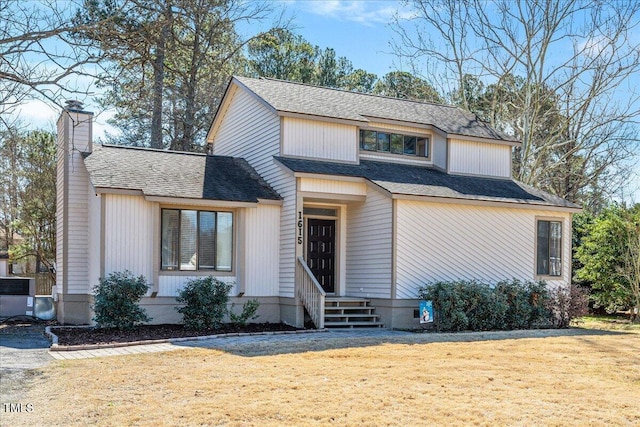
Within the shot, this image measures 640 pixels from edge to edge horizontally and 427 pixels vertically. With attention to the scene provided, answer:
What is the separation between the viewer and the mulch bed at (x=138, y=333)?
13680 millimetres

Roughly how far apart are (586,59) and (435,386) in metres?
22.7

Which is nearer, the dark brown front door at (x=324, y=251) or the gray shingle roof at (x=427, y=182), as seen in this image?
the gray shingle roof at (x=427, y=182)

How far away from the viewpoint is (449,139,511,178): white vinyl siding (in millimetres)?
20641

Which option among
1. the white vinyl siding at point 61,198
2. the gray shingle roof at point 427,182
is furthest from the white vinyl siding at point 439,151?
the white vinyl siding at point 61,198

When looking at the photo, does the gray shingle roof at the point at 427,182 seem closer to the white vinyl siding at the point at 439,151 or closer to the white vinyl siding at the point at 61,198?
the white vinyl siding at the point at 439,151

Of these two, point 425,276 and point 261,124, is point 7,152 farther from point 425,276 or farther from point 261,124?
point 425,276

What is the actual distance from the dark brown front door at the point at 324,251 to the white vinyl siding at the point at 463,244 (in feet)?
9.10

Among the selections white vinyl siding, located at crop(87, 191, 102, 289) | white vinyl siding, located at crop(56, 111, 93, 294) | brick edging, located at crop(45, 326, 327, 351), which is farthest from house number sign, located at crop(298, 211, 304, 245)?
white vinyl siding, located at crop(56, 111, 93, 294)

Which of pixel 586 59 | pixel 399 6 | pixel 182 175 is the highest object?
pixel 399 6

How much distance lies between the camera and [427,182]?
18453 mm

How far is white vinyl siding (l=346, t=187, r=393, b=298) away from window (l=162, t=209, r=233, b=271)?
134 inches

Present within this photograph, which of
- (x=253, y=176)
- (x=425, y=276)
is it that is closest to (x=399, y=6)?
(x=253, y=176)

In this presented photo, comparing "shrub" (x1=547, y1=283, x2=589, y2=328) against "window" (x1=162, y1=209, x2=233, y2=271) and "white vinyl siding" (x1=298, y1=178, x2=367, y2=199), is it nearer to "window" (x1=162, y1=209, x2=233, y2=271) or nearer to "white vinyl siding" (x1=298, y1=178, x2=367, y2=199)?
"white vinyl siding" (x1=298, y1=178, x2=367, y2=199)

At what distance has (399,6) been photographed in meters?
29.8
